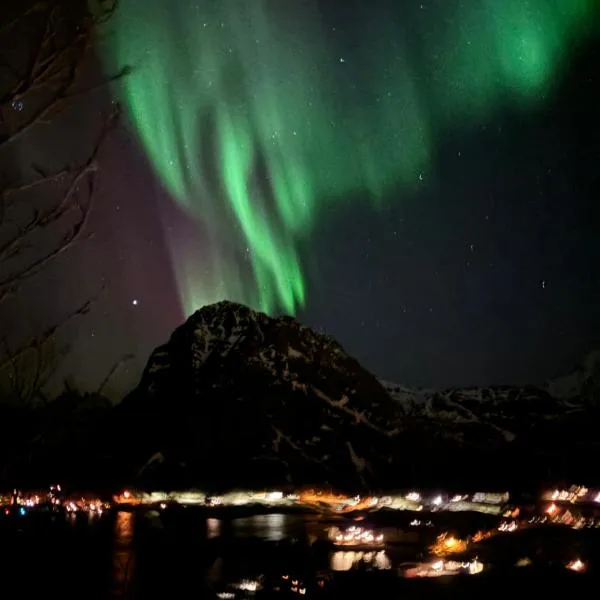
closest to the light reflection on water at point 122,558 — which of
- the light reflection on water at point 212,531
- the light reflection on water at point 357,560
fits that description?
the light reflection on water at point 212,531

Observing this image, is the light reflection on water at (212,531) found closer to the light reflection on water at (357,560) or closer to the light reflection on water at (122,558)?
the light reflection on water at (122,558)

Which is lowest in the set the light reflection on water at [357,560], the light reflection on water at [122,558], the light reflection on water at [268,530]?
the light reflection on water at [268,530]

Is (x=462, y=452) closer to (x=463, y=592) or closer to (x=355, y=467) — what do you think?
(x=355, y=467)

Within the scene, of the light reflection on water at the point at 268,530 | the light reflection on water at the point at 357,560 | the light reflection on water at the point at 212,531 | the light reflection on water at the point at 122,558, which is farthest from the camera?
the light reflection on water at the point at 268,530

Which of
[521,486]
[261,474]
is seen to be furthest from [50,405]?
[261,474]

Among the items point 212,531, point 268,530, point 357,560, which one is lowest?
point 268,530

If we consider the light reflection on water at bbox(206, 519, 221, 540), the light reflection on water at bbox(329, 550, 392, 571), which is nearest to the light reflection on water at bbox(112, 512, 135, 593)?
the light reflection on water at bbox(206, 519, 221, 540)

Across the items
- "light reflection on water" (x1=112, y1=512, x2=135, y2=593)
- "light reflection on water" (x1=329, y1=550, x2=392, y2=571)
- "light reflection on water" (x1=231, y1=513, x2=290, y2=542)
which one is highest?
"light reflection on water" (x1=112, y1=512, x2=135, y2=593)

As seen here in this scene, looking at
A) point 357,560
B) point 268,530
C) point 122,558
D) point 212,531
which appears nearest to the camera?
point 122,558

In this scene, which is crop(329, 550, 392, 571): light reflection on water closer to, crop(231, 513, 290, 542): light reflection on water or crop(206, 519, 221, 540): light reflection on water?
crop(231, 513, 290, 542): light reflection on water

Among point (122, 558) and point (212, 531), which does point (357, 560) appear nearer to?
point (122, 558)

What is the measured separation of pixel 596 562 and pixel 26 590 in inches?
395

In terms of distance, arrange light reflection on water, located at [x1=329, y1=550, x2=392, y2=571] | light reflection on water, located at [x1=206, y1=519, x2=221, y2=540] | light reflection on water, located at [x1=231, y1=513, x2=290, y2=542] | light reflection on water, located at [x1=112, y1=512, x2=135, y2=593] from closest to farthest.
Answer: light reflection on water, located at [x1=112, y1=512, x2=135, y2=593] < light reflection on water, located at [x1=329, y1=550, x2=392, y2=571] < light reflection on water, located at [x1=206, y1=519, x2=221, y2=540] < light reflection on water, located at [x1=231, y1=513, x2=290, y2=542]

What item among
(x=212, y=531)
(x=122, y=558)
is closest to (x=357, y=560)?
(x=122, y=558)
